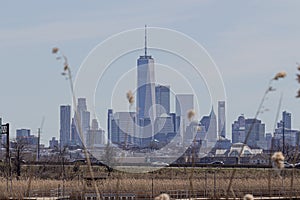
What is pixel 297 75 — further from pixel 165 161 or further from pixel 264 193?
pixel 165 161

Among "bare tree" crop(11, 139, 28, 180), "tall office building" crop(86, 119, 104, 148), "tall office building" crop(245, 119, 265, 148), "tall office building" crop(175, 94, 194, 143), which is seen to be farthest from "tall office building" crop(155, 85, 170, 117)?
"tall office building" crop(86, 119, 104, 148)

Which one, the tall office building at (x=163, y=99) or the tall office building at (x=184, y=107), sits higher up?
the tall office building at (x=163, y=99)

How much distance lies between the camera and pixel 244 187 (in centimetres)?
2636

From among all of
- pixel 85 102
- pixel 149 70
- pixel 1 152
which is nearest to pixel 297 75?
pixel 85 102

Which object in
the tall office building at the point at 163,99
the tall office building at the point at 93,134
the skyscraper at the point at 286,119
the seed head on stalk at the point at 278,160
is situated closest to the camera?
the seed head on stalk at the point at 278,160

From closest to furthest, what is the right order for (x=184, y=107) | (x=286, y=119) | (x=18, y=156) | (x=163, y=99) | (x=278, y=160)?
(x=278, y=160), (x=184, y=107), (x=286, y=119), (x=163, y=99), (x=18, y=156)

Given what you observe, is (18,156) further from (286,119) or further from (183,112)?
(183,112)

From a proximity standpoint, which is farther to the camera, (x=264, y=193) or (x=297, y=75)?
(x=264, y=193)

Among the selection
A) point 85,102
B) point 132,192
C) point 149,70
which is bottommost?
point 132,192

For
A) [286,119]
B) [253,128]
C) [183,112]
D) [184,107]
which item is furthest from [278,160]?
[286,119]

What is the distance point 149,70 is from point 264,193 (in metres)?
5.10

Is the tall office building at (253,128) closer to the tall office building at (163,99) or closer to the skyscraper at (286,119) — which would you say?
the skyscraper at (286,119)

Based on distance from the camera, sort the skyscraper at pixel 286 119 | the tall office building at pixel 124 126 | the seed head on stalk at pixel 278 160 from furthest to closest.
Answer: the skyscraper at pixel 286 119 < the tall office building at pixel 124 126 < the seed head on stalk at pixel 278 160

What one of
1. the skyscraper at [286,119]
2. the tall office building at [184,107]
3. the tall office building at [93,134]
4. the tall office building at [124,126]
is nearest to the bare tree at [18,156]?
the skyscraper at [286,119]
